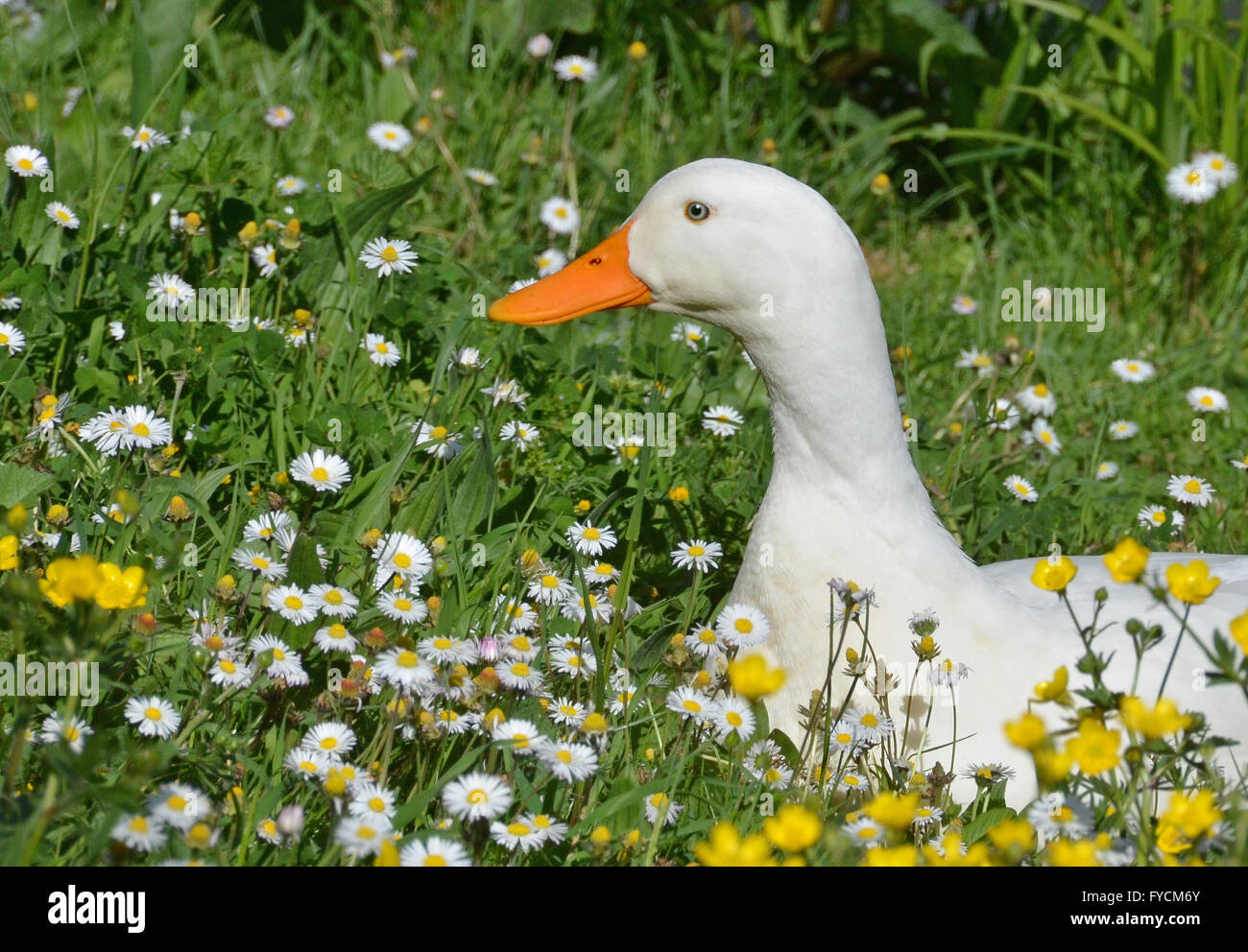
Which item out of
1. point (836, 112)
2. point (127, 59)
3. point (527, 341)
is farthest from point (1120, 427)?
point (127, 59)

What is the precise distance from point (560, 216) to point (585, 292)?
5.44 feet

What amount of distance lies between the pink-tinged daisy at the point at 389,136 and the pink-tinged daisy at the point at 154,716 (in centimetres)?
286

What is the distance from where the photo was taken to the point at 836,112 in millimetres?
6062

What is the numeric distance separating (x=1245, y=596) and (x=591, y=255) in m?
1.62

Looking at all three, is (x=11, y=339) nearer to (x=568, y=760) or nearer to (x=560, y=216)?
(x=560, y=216)

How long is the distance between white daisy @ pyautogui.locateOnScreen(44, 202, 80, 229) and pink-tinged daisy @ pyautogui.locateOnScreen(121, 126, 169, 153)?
0.82ft

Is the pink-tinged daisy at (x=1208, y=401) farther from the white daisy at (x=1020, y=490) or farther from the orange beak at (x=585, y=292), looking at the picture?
the orange beak at (x=585, y=292)

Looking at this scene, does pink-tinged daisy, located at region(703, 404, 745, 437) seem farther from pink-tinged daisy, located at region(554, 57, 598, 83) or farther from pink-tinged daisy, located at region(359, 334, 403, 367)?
pink-tinged daisy, located at region(554, 57, 598, 83)

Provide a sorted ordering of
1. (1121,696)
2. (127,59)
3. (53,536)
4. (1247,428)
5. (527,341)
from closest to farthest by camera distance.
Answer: (1121,696)
(53,536)
(527,341)
(1247,428)
(127,59)

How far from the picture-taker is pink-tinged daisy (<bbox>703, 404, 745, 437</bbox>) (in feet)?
12.3

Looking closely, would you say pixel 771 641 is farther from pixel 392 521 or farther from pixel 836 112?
pixel 836 112

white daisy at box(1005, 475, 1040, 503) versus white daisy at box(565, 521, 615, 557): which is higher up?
white daisy at box(1005, 475, 1040, 503)

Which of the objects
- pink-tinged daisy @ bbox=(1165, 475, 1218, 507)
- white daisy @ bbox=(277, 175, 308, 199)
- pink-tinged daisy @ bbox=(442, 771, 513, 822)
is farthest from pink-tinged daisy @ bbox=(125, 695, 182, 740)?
pink-tinged daisy @ bbox=(1165, 475, 1218, 507)

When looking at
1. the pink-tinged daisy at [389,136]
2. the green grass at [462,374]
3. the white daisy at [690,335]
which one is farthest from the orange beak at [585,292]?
the pink-tinged daisy at [389,136]
